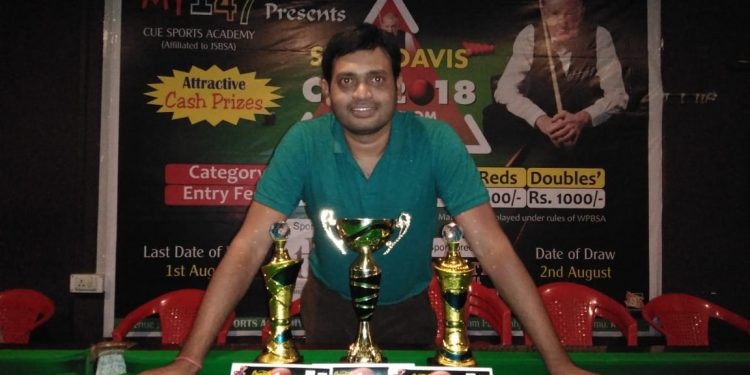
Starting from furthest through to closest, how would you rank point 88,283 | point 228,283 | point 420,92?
point 420,92, point 88,283, point 228,283

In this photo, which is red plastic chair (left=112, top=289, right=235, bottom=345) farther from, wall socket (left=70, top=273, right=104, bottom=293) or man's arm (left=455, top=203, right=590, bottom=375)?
man's arm (left=455, top=203, right=590, bottom=375)

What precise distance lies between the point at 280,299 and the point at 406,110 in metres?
2.35

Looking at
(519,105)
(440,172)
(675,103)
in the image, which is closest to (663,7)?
(675,103)

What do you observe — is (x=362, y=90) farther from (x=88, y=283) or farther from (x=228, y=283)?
(x=88, y=283)

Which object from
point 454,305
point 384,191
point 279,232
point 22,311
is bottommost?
point 22,311

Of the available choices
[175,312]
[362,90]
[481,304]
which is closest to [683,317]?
[481,304]

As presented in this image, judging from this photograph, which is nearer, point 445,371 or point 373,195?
point 445,371

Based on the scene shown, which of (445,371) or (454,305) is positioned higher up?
(454,305)

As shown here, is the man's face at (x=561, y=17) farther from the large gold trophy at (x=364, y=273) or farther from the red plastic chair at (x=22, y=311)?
the red plastic chair at (x=22, y=311)

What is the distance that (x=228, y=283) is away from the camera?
1468 millimetres

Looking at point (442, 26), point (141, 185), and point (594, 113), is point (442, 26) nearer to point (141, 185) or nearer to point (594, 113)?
point (594, 113)

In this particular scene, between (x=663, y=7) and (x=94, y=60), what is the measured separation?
354cm

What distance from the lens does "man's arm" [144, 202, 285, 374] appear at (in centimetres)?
130

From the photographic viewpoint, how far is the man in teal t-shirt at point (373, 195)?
153 cm
